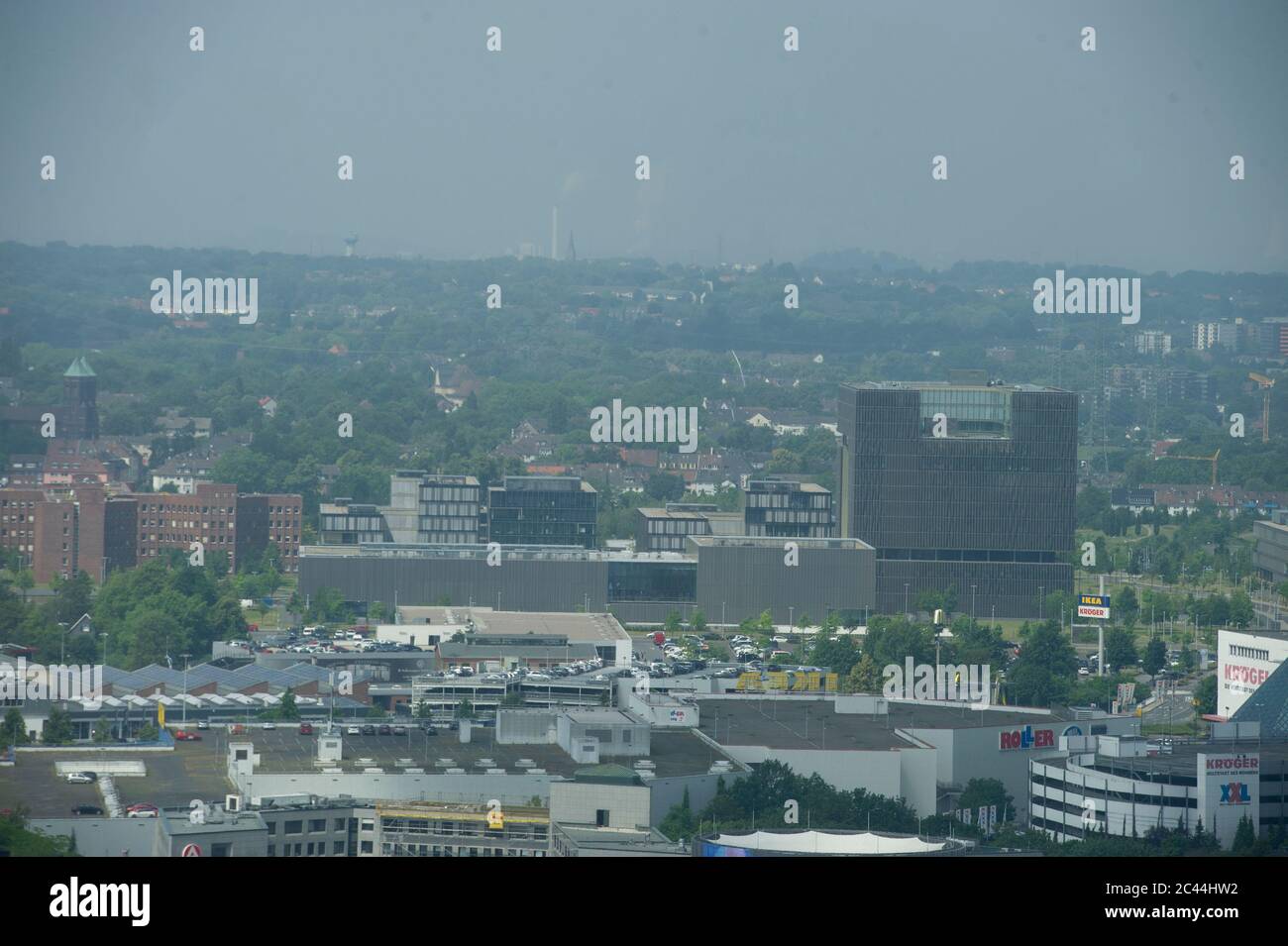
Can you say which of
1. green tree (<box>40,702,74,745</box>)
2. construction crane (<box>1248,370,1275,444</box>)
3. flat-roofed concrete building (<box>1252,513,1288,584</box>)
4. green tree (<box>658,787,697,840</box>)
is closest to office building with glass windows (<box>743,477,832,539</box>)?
flat-roofed concrete building (<box>1252,513,1288,584</box>)

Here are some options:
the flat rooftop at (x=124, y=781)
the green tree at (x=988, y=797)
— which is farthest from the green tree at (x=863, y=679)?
the flat rooftop at (x=124, y=781)

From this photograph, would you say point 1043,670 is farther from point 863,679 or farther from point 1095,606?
point 1095,606

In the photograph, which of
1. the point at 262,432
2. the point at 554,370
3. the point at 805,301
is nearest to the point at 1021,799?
the point at 262,432

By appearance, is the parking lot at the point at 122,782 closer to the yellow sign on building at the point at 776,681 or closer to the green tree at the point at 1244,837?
the green tree at the point at 1244,837

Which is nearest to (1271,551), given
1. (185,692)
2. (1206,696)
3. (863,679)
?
(1206,696)

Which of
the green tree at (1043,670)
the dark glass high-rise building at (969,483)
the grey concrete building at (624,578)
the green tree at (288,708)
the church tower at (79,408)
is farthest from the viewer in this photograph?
the church tower at (79,408)

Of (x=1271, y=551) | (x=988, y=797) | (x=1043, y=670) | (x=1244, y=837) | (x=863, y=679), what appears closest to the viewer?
(x=1244, y=837)
